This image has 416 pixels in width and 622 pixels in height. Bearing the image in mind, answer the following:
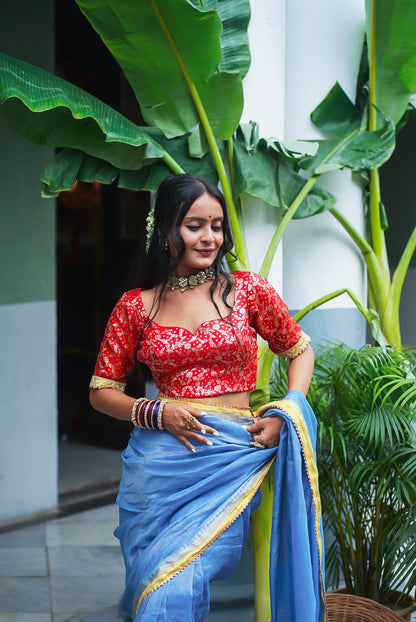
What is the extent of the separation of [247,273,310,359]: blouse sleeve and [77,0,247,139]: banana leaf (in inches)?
36.6

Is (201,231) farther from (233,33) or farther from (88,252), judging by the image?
(88,252)

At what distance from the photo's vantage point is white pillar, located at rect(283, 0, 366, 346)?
4.14 metres

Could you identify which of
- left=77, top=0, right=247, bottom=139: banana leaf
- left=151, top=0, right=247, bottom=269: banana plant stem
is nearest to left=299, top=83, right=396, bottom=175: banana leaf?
left=151, top=0, right=247, bottom=269: banana plant stem

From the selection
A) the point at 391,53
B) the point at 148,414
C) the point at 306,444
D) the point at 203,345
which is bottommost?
the point at 306,444

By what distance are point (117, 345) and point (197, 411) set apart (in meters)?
0.41

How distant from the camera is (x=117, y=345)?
291 cm

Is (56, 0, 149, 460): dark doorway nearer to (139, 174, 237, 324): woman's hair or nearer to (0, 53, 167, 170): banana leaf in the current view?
(0, 53, 167, 170): banana leaf

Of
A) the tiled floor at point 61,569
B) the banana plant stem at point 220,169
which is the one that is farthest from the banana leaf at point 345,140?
the tiled floor at point 61,569

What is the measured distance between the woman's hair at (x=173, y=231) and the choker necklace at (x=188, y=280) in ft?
0.08

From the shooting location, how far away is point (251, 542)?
381 centimetres

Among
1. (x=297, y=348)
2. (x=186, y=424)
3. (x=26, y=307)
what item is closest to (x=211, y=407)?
(x=186, y=424)

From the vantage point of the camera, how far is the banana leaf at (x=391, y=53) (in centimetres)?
370

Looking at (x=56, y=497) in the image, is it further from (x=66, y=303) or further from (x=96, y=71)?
(x=96, y=71)

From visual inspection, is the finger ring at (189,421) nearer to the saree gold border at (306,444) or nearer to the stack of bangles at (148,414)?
the stack of bangles at (148,414)
